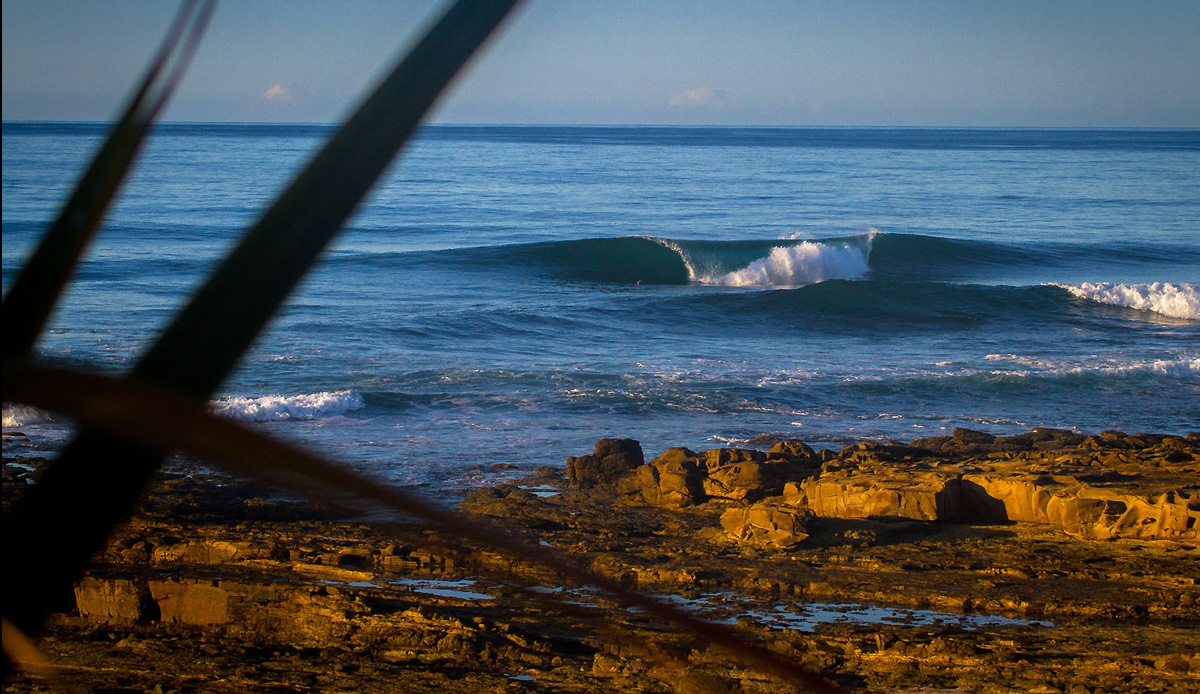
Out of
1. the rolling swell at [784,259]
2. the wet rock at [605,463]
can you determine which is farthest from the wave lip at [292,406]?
the rolling swell at [784,259]

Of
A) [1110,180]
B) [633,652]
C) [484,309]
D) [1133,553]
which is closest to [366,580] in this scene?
[633,652]

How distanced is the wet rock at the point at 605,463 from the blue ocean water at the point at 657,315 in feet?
2.69

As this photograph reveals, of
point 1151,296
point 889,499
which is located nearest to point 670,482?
point 889,499

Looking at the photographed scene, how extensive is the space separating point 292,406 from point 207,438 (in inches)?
441

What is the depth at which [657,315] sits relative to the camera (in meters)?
18.8

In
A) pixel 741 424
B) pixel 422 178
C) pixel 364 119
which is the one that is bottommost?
pixel 741 424

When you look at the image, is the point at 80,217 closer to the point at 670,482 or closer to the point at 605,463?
the point at 670,482

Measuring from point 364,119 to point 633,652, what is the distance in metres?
4.16

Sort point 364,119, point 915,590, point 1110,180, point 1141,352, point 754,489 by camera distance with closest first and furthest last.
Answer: point 364,119 < point 915,590 < point 754,489 < point 1141,352 < point 1110,180

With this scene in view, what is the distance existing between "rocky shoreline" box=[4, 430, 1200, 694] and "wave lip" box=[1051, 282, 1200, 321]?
1291 centimetres

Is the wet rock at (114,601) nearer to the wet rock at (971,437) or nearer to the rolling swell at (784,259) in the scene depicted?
the wet rock at (971,437)

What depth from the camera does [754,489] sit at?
7.42 metres

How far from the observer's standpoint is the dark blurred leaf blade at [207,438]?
457mm

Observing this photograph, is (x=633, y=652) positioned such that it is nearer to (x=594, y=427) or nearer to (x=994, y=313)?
(x=594, y=427)
